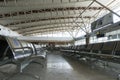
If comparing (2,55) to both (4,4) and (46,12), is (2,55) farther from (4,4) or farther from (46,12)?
(46,12)

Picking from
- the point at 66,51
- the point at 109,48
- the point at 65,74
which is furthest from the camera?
the point at 66,51

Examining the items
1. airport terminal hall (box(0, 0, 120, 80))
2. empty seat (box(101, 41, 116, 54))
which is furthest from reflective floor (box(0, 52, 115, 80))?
empty seat (box(101, 41, 116, 54))

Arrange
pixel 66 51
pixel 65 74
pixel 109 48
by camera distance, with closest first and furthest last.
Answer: pixel 65 74 < pixel 109 48 < pixel 66 51

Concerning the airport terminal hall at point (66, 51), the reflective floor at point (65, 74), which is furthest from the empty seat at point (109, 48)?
the reflective floor at point (65, 74)

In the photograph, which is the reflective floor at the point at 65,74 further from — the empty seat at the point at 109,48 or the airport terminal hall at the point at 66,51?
the empty seat at the point at 109,48

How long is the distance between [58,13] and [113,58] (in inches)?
873

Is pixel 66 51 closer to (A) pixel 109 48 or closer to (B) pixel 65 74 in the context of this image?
(A) pixel 109 48

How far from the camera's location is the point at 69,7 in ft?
83.3

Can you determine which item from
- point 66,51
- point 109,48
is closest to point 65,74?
point 109,48

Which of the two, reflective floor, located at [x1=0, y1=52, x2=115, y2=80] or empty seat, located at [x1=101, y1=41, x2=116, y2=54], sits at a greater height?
empty seat, located at [x1=101, y1=41, x2=116, y2=54]

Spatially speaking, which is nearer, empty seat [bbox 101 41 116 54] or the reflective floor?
the reflective floor

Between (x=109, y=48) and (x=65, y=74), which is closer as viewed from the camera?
(x=65, y=74)

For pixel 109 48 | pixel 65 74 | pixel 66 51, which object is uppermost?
pixel 109 48

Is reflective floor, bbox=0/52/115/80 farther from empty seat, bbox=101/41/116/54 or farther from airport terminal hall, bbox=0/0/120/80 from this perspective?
empty seat, bbox=101/41/116/54
